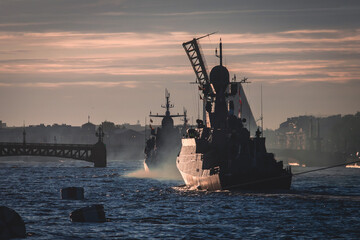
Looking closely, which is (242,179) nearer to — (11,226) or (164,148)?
(11,226)

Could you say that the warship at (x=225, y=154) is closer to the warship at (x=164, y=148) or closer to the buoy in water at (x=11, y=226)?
the buoy in water at (x=11, y=226)

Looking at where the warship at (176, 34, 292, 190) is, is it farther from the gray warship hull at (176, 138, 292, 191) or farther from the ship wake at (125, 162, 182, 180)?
the ship wake at (125, 162, 182, 180)

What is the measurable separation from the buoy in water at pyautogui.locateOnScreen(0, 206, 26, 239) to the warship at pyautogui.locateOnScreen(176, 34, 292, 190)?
34.8m

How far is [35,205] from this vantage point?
2559 inches

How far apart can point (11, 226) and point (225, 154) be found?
134ft

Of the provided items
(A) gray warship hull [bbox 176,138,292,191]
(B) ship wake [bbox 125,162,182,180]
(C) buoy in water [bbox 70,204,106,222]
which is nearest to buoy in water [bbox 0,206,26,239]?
(C) buoy in water [bbox 70,204,106,222]

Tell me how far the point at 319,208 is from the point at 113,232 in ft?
67.2

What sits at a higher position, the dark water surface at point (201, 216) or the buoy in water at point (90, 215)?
the buoy in water at point (90, 215)

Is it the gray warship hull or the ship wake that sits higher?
the gray warship hull

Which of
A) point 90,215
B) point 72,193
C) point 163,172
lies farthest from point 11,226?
point 163,172

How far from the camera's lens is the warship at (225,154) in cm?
7512

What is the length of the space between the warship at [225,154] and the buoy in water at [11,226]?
114 feet

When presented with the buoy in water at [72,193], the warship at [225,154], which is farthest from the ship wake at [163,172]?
the buoy in water at [72,193]

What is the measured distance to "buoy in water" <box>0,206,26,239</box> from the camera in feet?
137
